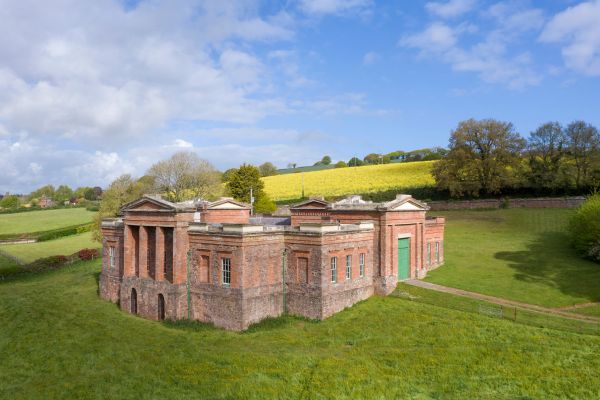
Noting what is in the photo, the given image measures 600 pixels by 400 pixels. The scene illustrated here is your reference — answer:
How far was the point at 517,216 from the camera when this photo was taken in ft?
185

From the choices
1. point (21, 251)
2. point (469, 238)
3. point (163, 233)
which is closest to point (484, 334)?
point (163, 233)

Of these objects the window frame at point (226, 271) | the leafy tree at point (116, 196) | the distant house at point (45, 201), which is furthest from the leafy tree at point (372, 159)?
the window frame at point (226, 271)

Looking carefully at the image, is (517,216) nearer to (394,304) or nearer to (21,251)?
(394,304)

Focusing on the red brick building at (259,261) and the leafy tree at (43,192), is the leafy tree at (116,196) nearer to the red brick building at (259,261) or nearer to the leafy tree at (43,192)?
the red brick building at (259,261)

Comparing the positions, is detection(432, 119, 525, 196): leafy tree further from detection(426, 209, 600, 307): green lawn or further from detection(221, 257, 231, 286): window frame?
detection(221, 257, 231, 286): window frame

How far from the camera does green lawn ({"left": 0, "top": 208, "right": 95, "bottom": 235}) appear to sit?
83.8 m

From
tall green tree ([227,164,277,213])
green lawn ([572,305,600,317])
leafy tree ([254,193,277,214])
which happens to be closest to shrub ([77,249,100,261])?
leafy tree ([254,193,277,214])

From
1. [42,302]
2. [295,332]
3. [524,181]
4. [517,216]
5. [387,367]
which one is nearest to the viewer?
[387,367]

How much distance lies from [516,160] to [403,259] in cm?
4027

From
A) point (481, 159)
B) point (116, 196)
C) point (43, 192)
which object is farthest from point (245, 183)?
point (43, 192)

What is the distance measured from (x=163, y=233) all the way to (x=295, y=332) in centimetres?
1179

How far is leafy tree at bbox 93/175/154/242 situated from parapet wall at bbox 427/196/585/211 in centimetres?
4460

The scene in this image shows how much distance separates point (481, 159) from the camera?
217 feet

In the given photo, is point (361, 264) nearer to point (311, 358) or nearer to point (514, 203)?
point (311, 358)
